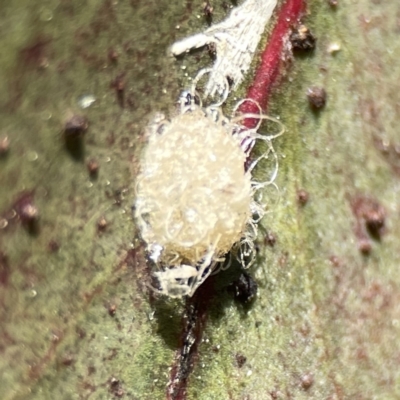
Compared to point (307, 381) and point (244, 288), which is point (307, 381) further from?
point (244, 288)

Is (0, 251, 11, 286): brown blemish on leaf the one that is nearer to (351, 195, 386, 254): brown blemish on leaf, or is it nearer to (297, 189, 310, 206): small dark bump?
(297, 189, 310, 206): small dark bump

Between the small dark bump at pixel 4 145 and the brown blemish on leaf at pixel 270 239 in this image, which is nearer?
the small dark bump at pixel 4 145

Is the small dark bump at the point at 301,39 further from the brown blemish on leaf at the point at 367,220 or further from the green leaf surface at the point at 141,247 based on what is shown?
the brown blemish on leaf at the point at 367,220

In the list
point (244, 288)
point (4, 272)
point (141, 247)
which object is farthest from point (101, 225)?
point (244, 288)

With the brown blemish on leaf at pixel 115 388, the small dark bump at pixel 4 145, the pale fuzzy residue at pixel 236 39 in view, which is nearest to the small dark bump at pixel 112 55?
the pale fuzzy residue at pixel 236 39

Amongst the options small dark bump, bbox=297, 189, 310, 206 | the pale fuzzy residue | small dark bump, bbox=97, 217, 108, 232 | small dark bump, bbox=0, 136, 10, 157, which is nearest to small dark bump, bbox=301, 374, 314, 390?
small dark bump, bbox=297, 189, 310, 206
